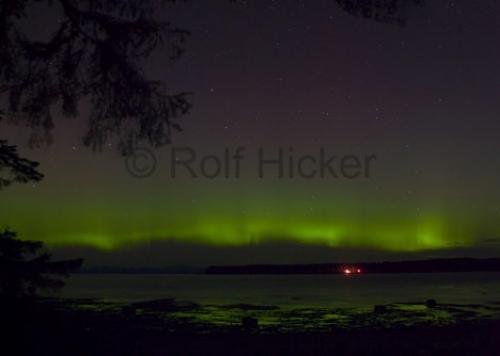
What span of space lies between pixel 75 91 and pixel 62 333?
297cm

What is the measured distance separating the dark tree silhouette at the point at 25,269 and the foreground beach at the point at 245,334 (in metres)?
0.22

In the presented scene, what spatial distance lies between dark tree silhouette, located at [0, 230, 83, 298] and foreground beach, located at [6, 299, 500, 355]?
0.22 meters

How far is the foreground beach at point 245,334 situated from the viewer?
792 cm

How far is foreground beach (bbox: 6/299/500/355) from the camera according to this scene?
792cm

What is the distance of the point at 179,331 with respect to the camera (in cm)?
2284

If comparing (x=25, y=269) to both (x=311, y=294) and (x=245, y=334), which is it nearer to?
(x=245, y=334)

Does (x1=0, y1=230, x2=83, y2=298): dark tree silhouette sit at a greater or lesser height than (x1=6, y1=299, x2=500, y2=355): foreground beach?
greater

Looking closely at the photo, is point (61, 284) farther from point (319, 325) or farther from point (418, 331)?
point (319, 325)

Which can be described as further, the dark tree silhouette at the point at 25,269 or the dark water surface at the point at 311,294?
the dark water surface at the point at 311,294

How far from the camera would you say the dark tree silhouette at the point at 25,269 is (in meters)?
7.51

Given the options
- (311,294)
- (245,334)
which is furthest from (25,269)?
(311,294)

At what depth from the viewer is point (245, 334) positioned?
22.1 metres

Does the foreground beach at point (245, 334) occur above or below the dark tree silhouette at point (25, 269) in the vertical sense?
below

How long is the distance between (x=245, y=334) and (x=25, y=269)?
15.4m
